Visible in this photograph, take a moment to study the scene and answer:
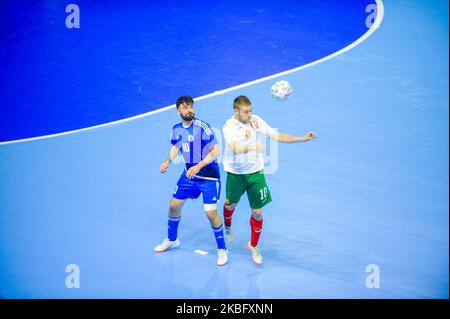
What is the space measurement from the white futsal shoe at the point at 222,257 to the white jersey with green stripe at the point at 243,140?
101 centimetres

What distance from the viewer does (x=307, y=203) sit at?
28.5 feet

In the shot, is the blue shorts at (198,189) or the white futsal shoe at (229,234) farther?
the white futsal shoe at (229,234)

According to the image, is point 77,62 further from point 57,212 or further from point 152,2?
point 57,212

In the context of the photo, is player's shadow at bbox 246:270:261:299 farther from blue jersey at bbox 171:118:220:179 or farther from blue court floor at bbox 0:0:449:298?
blue jersey at bbox 171:118:220:179

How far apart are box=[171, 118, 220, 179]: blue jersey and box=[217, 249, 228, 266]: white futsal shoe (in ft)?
3.07

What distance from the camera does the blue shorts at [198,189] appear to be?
7.40 metres

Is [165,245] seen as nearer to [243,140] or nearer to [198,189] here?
[198,189]

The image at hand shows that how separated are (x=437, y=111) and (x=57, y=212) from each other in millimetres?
6765

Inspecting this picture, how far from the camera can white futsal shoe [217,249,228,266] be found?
7434 millimetres

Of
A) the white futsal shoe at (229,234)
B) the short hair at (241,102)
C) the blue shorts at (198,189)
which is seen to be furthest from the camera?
the white futsal shoe at (229,234)

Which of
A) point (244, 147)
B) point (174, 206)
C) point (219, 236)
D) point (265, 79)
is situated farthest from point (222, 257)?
point (265, 79)

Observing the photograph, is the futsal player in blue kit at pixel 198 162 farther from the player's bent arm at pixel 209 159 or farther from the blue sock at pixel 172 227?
the blue sock at pixel 172 227

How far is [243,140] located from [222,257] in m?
1.50

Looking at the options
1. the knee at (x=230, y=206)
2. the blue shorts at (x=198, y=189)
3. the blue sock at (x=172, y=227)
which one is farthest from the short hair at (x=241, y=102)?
the blue sock at (x=172, y=227)
